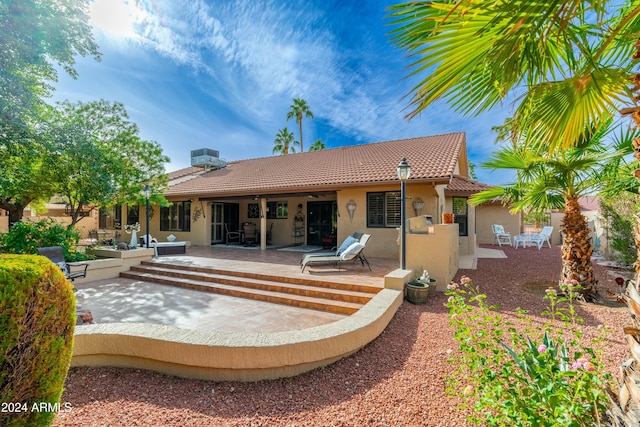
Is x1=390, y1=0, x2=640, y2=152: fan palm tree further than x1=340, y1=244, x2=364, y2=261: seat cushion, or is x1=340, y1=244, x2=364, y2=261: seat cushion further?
x1=340, y1=244, x2=364, y2=261: seat cushion

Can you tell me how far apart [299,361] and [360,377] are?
79cm

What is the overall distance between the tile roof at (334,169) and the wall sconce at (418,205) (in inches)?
41.1

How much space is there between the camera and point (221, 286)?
7336 mm

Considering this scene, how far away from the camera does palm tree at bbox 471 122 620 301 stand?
19.7ft

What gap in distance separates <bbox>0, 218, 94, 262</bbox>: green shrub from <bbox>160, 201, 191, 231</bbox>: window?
6117 millimetres

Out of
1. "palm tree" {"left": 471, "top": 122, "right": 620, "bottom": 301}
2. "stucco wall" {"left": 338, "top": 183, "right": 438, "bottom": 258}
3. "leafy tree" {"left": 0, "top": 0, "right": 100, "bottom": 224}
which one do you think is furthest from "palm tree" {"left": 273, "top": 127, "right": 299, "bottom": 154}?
"palm tree" {"left": 471, "top": 122, "right": 620, "bottom": 301}

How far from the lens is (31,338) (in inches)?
78.2

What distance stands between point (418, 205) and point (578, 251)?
4407mm

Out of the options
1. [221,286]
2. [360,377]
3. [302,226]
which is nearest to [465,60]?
[360,377]

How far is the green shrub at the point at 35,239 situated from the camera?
7.87 m

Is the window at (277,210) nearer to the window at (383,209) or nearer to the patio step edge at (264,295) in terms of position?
the window at (383,209)

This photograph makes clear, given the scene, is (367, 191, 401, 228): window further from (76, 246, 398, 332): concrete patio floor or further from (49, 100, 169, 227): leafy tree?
(49, 100, 169, 227): leafy tree

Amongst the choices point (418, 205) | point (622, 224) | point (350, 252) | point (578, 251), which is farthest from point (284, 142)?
point (578, 251)

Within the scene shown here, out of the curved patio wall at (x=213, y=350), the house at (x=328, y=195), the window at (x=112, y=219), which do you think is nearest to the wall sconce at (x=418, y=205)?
the house at (x=328, y=195)
